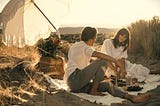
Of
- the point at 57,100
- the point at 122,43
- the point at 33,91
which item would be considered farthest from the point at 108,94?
the point at 122,43

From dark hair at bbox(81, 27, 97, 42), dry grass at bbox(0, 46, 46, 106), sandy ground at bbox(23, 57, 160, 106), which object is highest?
dark hair at bbox(81, 27, 97, 42)

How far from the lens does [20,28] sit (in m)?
8.52

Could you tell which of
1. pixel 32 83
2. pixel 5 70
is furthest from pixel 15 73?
pixel 32 83

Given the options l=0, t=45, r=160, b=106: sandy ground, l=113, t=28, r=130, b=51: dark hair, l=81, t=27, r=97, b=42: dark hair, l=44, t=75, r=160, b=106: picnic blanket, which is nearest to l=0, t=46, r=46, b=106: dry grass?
l=0, t=45, r=160, b=106: sandy ground

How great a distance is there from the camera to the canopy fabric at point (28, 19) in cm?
825

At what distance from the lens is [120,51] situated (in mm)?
7973

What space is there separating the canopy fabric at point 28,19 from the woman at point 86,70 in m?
2.13

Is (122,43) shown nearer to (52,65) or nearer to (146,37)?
(52,65)

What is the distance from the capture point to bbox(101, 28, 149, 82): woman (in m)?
7.59

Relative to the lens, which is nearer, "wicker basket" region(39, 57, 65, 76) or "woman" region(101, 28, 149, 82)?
"woman" region(101, 28, 149, 82)

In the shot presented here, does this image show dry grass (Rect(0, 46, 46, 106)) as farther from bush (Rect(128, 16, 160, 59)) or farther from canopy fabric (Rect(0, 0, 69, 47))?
bush (Rect(128, 16, 160, 59))

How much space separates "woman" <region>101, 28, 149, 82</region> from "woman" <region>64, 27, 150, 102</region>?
1.04 metres

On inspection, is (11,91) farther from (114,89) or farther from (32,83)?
(114,89)

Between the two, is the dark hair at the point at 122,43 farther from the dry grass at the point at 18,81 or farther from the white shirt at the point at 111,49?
the dry grass at the point at 18,81
